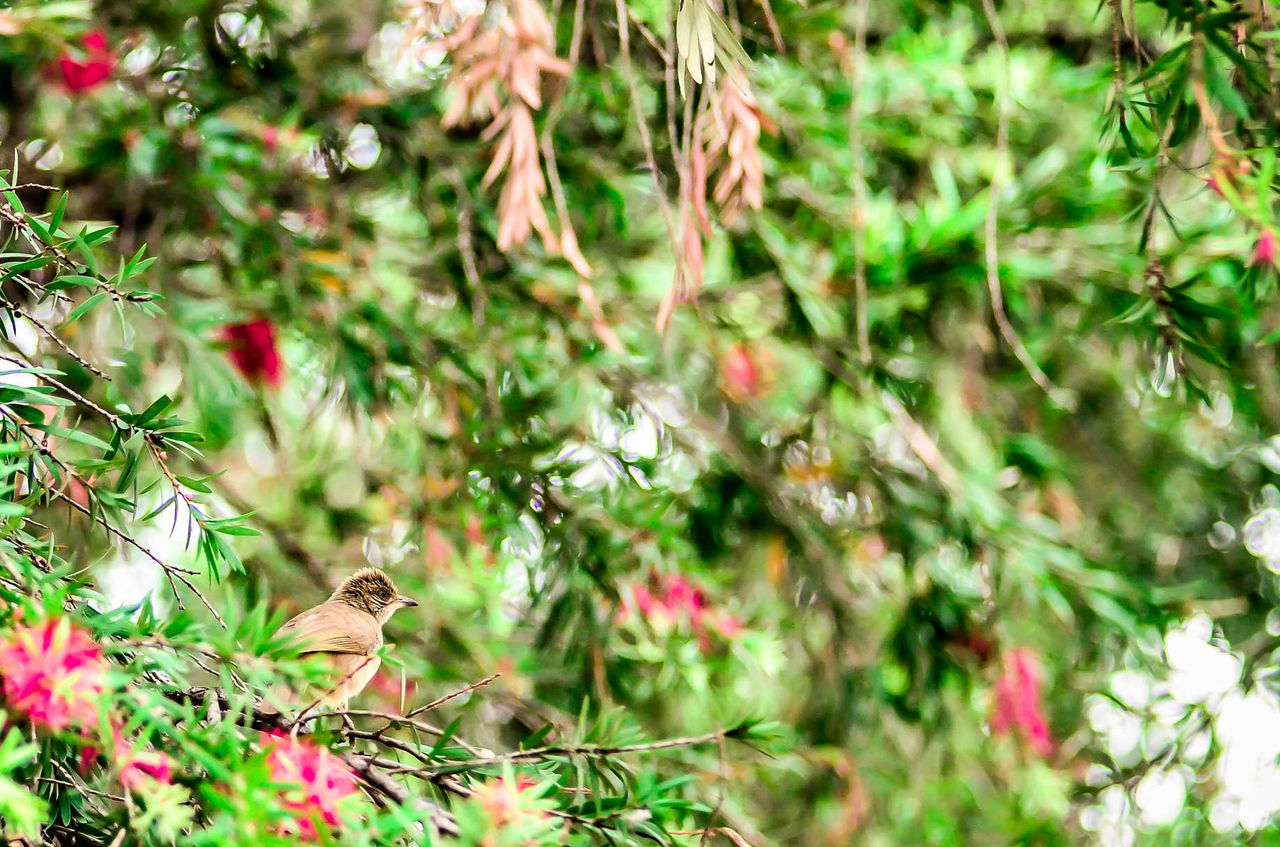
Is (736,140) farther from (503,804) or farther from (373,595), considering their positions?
(373,595)

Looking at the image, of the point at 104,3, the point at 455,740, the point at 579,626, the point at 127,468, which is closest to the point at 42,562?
the point at 127,468

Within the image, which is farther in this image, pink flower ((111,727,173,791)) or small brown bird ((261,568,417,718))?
small brown bird ((261,568,417,718))

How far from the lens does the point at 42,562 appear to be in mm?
1738

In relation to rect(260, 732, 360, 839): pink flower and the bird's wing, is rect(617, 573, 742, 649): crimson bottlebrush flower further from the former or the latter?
rect(260, 732, 360, 839): pink flower

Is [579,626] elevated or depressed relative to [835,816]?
elevated

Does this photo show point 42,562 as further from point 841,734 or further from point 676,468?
point 841,734

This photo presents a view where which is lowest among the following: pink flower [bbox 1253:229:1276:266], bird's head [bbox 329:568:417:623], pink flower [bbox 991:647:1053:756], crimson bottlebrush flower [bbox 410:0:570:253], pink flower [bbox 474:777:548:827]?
pink flower [bbox 991:647:1053:756]

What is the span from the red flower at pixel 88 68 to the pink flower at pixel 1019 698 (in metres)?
3.16

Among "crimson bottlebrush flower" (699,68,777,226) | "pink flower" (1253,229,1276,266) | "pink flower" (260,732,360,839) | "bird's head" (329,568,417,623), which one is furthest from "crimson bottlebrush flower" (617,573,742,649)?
"pink flower" (260,732,360,839)

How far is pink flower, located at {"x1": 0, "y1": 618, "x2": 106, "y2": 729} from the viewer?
4.50 feet

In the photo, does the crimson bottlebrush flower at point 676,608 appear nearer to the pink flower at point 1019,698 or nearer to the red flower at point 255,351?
the pink flower at point 1019,698

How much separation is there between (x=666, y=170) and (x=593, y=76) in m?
0.35

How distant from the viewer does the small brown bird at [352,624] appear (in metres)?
2.82

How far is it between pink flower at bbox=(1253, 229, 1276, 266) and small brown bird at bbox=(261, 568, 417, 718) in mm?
1935
